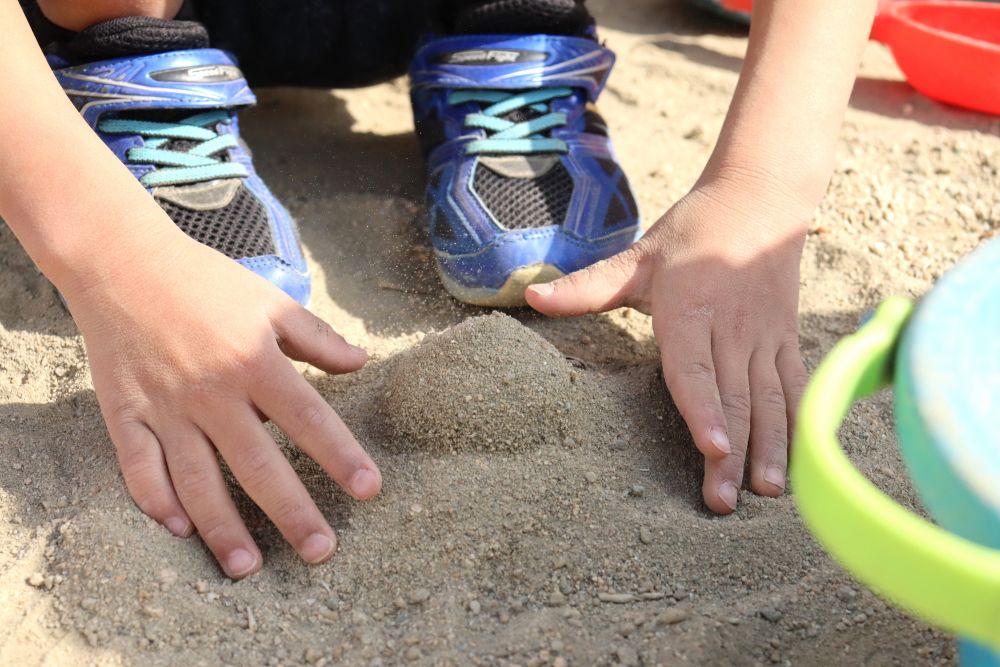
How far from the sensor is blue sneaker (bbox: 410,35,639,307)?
1388 mm

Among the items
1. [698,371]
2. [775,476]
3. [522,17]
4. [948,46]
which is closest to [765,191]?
[698,371]

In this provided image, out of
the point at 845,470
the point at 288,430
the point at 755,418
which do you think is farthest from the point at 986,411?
the point at 288,430

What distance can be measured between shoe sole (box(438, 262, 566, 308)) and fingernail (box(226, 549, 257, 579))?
562 millimetres

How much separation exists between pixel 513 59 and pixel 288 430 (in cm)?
Result: 79

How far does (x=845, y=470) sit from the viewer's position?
0.54 meters

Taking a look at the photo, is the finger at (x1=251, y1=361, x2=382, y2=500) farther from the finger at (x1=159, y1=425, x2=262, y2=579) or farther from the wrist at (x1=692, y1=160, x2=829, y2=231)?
the wrist at (x1=692, y1=160, x2=829, y2=231)

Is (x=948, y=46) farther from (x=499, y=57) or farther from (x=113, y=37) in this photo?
(x=113, y=37)

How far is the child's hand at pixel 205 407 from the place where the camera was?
3.22 feet

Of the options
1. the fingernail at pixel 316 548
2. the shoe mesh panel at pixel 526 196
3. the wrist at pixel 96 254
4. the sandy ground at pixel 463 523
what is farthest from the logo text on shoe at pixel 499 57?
the fingernail at pixel 316 548

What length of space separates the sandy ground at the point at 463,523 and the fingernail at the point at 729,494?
23 mm

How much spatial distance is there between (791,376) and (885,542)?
699 millimetres

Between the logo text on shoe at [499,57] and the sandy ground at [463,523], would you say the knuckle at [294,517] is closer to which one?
the sandy ground at [463,523]

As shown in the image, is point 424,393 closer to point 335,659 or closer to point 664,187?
point 335,659

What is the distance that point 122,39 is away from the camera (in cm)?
139
